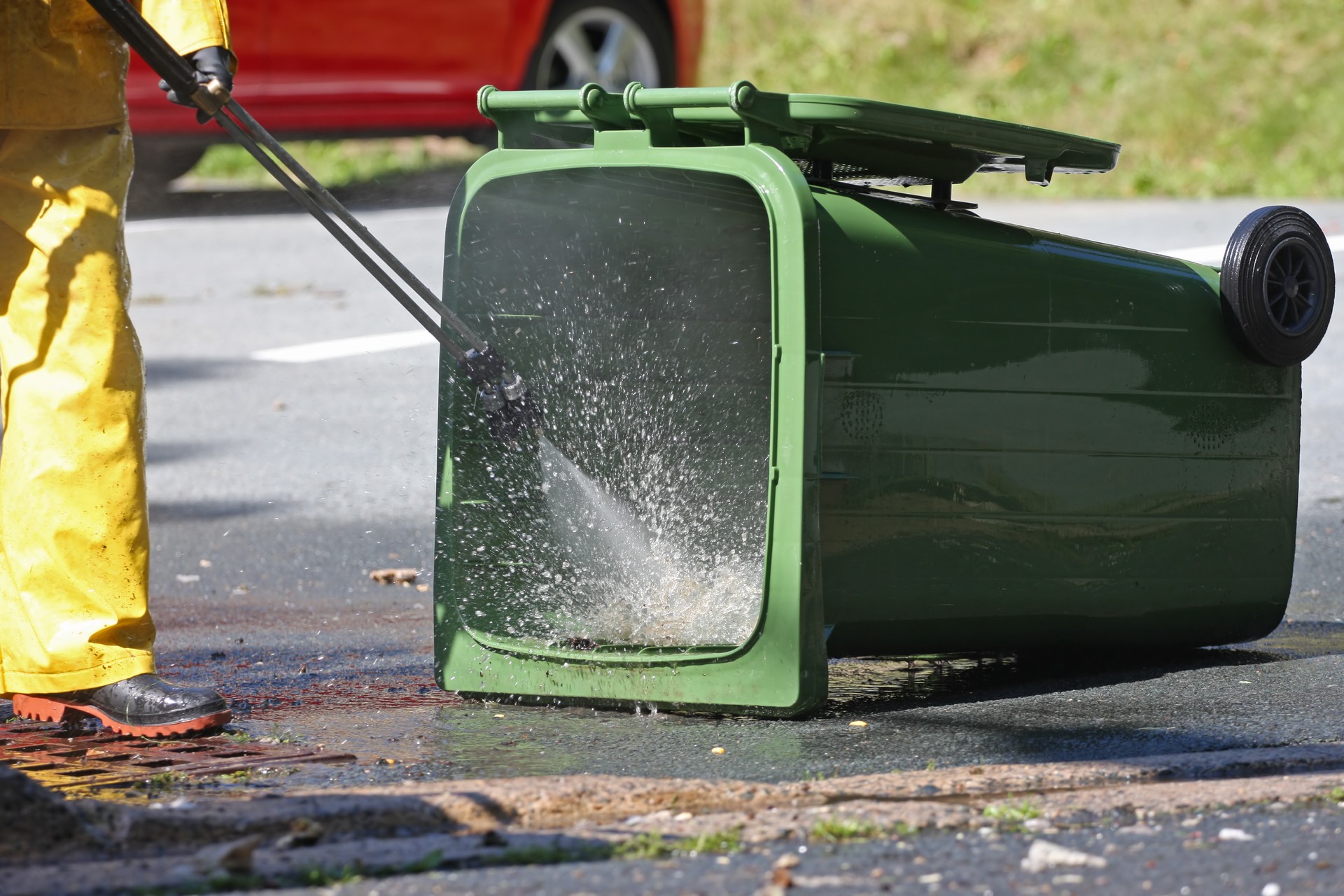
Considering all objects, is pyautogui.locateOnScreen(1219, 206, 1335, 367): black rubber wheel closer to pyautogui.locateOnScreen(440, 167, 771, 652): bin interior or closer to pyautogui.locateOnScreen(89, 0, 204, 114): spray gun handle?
pyautogui.locateOnScreen(440, 167, 771, 652): bin interior

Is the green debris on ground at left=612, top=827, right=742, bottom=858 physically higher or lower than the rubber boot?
lower

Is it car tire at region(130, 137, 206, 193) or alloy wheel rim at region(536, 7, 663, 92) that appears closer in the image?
alloy wheel rim at region(536, 7, 663, 92)

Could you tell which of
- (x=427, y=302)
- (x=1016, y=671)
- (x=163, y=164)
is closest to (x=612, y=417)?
(x=427, y=302)

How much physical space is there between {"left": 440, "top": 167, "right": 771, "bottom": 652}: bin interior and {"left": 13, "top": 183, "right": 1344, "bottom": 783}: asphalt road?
0.92 feet

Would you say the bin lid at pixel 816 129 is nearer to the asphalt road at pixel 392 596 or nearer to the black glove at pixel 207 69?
the black glove at pixel 207 69

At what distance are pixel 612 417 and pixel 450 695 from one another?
588 millimetres

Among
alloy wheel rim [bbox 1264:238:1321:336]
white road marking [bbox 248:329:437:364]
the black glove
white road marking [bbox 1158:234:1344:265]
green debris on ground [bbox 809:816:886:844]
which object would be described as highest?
white road marking [bbox 1158:234:1344:265]

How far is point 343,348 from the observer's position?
7043mm

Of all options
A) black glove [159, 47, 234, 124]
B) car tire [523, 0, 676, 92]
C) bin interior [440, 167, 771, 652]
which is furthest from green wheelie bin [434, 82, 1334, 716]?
car tire [523, 0, 676, 92]

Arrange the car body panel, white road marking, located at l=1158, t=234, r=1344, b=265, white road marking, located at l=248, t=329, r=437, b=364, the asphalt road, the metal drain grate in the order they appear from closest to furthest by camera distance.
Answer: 1. the metal drain grate
2. the asphalt road
3. white road marking, located at l=248, t=329, r=437, b=364
4. white road marking, located at l=1158, t=234, r=1344, b=265
5. the car body panel

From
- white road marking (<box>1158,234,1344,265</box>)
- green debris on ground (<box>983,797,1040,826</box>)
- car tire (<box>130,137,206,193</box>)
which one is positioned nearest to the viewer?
green debris on ground (<box>983,797,1040,826</box>)

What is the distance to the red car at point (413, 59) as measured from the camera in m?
8.68

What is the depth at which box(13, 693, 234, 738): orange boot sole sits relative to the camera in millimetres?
2900

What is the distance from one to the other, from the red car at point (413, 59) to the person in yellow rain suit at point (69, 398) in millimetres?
5588
